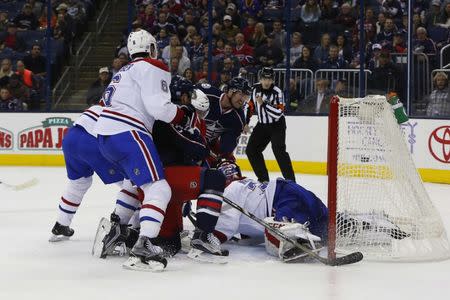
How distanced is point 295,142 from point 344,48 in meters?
1.25

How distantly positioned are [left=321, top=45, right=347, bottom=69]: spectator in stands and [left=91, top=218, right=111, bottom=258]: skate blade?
6.27 meters

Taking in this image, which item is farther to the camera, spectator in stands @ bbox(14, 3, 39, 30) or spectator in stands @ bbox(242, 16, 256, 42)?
spectator in stands @ bbox(14, 3, 39, 30)

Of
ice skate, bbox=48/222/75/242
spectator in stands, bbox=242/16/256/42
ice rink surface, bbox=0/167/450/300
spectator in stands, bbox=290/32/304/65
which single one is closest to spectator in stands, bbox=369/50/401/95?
spectator in stands, bbox=290/32/304/65

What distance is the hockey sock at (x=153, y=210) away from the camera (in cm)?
492

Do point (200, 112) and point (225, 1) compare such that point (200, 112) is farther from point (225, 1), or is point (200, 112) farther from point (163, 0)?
point (163, 0)

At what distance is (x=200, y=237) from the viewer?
5180mm

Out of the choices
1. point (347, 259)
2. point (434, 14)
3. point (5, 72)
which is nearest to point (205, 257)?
point (347, 259)

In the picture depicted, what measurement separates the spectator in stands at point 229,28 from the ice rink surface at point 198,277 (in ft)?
20.8

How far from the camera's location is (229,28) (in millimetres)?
12203

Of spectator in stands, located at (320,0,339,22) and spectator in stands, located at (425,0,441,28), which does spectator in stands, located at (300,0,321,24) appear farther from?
spectator in stands, located at (425,0,441,28)

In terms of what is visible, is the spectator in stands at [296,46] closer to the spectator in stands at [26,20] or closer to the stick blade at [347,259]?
the spectator in stands at [26,20]

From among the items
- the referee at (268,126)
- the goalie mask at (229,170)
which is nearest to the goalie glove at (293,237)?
the goalie mask at (229,170)

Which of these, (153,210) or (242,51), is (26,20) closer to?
(242,51)

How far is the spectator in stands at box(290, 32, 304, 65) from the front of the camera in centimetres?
1140
